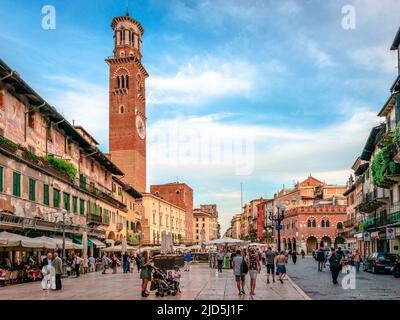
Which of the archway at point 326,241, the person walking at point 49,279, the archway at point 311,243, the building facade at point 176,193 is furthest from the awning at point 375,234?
the building facade at point 176,193

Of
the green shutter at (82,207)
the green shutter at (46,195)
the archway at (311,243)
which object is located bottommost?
the archway at (311,243)

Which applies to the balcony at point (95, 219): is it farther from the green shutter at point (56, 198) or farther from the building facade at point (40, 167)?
the green shutter at point (56, 198)

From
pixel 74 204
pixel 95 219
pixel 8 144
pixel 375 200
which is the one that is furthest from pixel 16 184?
pixel 375 200

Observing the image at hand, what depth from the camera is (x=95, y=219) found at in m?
46.3

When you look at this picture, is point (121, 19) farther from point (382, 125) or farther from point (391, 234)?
point (391, 234)

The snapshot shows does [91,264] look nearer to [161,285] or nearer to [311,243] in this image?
[161,285]

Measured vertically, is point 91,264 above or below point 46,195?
below

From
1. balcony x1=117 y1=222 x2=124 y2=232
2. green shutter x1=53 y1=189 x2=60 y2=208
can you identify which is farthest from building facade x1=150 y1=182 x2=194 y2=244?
green shutter x1=53 y1=189 x2=60 y2=208

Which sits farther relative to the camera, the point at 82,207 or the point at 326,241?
the point at 326,241

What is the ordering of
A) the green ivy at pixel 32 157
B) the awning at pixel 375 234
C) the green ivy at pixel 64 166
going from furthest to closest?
the awning at pixel 375 234, the green ivy at pixel 64 166, the green ivy at pixel 32 157

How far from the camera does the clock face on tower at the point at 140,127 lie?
85.4 meters

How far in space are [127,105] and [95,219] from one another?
40235 millimetres

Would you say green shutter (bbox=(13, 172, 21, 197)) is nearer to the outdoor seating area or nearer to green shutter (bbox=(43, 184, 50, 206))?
the outdoor seating area
